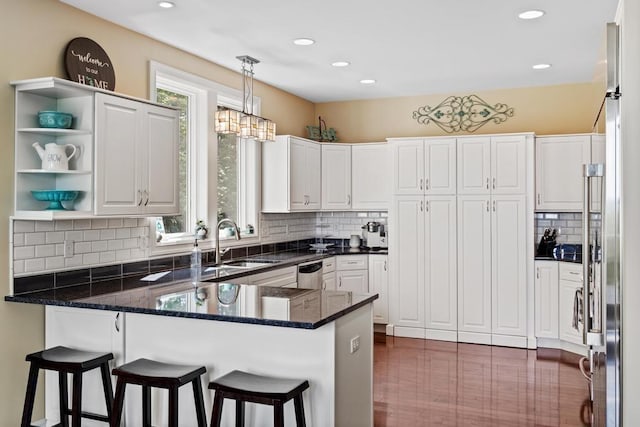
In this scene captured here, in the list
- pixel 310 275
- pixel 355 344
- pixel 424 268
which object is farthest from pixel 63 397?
pixel 424 268

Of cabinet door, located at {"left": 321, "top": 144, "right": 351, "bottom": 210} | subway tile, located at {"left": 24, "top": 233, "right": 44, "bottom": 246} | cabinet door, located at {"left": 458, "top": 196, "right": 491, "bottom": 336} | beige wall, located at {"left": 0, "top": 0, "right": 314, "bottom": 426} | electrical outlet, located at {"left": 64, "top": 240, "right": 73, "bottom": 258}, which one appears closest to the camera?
beige wall, located at {"left": 0, "top": 0, "right": 314, "bottom": 426}

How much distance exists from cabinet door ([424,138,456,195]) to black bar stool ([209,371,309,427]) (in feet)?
12.3

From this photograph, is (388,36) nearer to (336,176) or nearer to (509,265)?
(336,176)

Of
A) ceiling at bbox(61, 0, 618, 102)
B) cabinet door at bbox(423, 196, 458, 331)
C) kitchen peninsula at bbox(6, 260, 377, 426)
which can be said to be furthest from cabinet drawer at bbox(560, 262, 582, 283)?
kitchen peninsula at bbox(6, 260, 377, 426)

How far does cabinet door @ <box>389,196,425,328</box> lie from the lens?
20.0 feet

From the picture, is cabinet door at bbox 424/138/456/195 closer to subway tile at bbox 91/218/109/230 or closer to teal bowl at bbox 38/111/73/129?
subway tile at bbox 91/218/109/230

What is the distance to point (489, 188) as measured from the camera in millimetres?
5852

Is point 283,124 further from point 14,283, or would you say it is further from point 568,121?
point 14,283

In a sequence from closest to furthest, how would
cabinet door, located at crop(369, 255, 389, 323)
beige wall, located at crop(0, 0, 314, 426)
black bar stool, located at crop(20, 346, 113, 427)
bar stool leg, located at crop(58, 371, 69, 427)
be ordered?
black bar stool, located at crop(20, 346, 113, 427), bar stool leg, located at crop(58, 371, 69, 427), beige wall, located at crop(0, 0, 314, 426), cabinet door, located at crop(369, 255, 389, 323)

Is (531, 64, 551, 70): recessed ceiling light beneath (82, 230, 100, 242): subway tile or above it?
above

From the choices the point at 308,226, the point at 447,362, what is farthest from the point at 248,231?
the point at 447,362

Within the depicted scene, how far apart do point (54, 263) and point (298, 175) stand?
3.06m

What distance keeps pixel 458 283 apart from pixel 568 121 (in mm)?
2123

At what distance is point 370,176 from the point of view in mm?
6582
